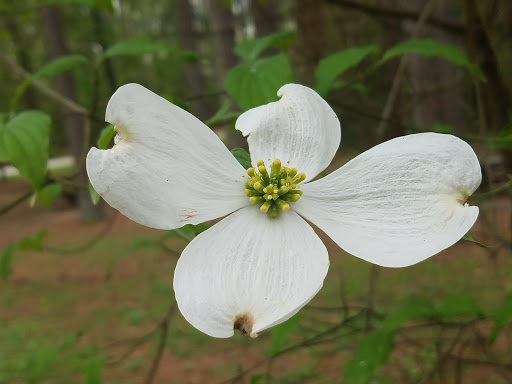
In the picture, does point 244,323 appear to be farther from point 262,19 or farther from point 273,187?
point 262,19

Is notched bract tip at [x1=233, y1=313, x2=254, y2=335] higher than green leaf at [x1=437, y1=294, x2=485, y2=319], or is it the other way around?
notched bract tip at [x1=233, y1=313, x2=254, y2=335]

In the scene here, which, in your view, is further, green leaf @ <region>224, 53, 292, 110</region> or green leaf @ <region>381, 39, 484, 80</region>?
green leaf @ <region>381, 39, 484, 80</region>

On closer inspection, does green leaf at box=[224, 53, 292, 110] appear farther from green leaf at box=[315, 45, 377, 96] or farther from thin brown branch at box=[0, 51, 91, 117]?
thin brown branch at box=[0, 51, 91, 117]

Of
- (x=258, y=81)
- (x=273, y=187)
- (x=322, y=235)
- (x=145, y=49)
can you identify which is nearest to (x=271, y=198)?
(x=273, y=187)

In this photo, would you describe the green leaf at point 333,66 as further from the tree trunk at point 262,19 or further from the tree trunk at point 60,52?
the tree trunk at point 60,52

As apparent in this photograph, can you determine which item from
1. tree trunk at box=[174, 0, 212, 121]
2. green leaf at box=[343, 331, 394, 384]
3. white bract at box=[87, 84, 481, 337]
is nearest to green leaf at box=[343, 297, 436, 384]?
green leaf at box=[343, 331, 394, 384]

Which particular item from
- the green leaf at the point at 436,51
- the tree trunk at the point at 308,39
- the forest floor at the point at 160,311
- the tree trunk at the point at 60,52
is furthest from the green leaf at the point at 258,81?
the tree trunk at the point at 60,52

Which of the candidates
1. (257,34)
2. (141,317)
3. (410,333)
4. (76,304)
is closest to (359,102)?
(257,34)
